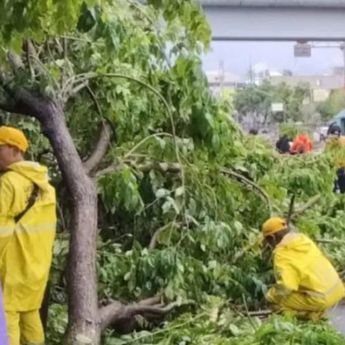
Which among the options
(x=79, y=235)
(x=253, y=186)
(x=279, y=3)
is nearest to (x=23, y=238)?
(x=79, y=235)

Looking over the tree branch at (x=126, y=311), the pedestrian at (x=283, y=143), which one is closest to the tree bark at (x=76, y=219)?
the tree branch at (x=126, y=311)

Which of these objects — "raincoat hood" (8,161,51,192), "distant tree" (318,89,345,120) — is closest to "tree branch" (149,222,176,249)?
"raincoat hood" (8,161,51,192)

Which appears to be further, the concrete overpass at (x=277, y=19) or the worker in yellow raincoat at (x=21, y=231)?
the concrete overpass at (x=277, y=19)

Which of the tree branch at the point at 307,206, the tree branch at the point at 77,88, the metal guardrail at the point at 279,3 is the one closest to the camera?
the tree branch at the point at 77,88

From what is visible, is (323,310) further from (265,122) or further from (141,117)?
(265,122)

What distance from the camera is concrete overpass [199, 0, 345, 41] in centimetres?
2119

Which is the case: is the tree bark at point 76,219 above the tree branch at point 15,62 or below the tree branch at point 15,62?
below

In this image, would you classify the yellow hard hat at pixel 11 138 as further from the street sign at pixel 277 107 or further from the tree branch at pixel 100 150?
the street sign at pixel 277 107

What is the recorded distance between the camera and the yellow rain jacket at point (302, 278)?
6.61 m

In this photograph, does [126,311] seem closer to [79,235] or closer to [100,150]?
[79,235]

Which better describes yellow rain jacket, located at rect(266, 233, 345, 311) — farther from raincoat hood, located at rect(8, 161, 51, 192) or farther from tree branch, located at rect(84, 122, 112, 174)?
raincoat hood, located at rect(8, 161, 51, 192)

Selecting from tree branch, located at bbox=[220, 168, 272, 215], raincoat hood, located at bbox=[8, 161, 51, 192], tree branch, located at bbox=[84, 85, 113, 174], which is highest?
tree branch, located at bbox=[84, 85, 113, 174]

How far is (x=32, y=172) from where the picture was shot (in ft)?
18.7

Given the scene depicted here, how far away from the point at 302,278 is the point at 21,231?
2040mm
